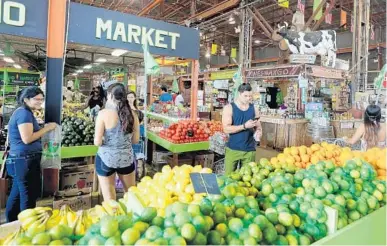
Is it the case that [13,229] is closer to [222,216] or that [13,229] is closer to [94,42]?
[222,216]

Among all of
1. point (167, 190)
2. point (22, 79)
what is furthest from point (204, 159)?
point (22, 79)

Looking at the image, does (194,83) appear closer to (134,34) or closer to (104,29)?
(134,34)

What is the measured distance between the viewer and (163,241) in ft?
3.24

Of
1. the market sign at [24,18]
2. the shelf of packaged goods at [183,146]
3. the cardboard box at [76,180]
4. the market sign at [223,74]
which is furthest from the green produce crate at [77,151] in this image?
the market sign at [223,74]

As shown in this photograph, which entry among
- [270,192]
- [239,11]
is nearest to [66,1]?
[270,192]

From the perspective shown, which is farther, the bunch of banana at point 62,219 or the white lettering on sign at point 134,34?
the white lettering on sign at point 134,34

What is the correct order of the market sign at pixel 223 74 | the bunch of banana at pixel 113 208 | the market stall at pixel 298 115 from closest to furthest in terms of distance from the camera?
the bunch of banana at pixel 113 208 < the market stall at pixel 298 115 < the market sign at pixel 223 74

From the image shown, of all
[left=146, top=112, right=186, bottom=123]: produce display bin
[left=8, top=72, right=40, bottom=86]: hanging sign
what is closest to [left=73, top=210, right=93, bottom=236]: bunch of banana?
[left=146, top=112, right=186, bottom=123]: produce display bin

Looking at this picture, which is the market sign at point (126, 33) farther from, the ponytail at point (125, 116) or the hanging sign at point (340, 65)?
the hanging sign at point (340, 65)

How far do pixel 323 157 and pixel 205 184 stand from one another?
1.59 metres

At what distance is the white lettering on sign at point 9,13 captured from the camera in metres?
3.22

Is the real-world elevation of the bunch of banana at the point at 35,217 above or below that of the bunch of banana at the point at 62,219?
above

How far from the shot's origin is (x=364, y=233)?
4.85 ft

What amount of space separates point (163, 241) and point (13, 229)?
978 mm
